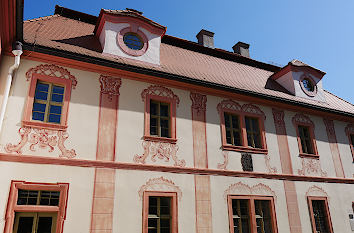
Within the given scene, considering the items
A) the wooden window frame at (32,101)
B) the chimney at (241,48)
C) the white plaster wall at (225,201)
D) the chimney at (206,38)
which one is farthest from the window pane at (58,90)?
the chimney at (241,48)

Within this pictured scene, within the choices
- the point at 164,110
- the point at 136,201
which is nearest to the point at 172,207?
the point at 136,201

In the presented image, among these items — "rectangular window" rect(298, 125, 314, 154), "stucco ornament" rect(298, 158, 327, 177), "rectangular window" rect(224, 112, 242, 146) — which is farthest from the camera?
"rectangular window" rect(298, 125, 314, 154)

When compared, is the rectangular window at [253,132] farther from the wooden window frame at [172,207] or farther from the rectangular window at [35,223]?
the rectangular window at [35,223]

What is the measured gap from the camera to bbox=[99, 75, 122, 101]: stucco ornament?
9.25 meters

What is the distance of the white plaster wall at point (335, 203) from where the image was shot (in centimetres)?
1114

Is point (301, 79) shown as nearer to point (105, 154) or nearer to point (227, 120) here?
point (227, 120)

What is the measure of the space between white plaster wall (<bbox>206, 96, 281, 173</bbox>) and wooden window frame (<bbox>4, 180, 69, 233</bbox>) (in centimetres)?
473

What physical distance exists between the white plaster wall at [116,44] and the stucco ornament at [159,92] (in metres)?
1.10

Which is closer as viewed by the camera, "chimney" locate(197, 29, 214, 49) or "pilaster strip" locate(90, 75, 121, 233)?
"pilaster strip" locate(90, 75, 121, 233)

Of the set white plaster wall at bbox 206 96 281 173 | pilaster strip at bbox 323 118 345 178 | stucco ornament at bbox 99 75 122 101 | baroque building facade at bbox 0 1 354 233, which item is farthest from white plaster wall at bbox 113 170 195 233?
pilaster strip at bbox 323 118 345 178

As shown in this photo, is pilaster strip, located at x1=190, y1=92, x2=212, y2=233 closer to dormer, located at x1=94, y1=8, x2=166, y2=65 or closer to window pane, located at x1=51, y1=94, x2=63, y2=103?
dormer, located at x1=94, y1=8, x2=166, y2=65

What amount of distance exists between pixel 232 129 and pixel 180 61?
3538mm

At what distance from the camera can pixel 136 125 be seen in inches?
367

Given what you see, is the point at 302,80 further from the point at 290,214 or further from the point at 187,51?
the point at 290,214
